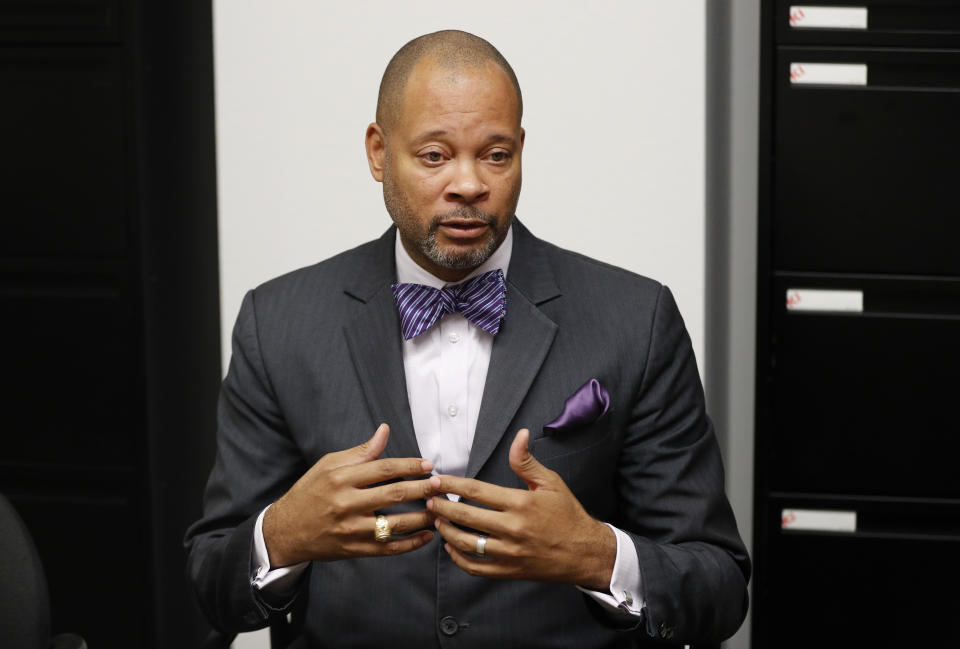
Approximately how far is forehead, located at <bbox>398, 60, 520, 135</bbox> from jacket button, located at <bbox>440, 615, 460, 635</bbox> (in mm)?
661

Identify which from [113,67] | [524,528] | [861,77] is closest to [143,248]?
[113,67]

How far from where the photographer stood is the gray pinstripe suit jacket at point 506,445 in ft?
4.82

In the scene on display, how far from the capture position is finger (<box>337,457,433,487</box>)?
1232mm

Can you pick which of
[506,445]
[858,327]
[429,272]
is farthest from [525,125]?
[506,445]

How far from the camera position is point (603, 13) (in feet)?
8.41

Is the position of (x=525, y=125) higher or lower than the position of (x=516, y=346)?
higher

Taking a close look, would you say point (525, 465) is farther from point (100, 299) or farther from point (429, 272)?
point (100, 299)

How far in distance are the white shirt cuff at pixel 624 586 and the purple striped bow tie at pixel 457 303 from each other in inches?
13.7

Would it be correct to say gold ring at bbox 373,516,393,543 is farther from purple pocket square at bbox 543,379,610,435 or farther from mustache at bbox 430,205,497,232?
mustache at bbox 430,205,497,232

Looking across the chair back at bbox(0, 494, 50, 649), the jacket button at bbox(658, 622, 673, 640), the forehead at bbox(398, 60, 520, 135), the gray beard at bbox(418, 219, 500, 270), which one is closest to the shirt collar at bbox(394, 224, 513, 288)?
the gray beard at bbox(418, 219, 500, 270)

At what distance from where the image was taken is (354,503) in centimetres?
125

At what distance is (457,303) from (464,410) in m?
0.15

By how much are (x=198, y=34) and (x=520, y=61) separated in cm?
78

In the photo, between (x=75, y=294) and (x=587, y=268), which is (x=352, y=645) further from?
(x=75, y=294)
